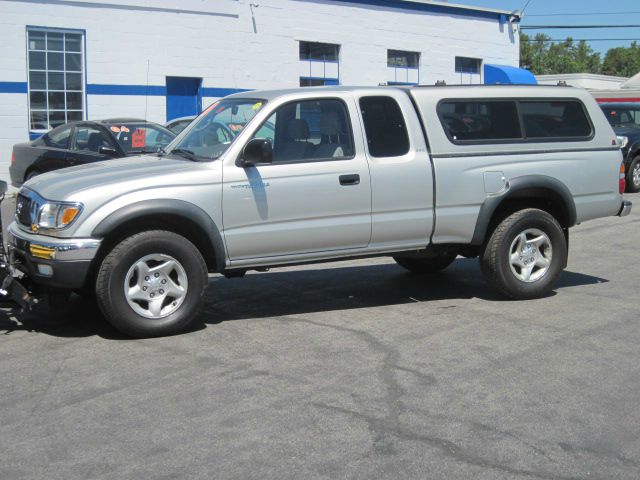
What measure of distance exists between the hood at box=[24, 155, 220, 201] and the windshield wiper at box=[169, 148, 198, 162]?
100 millimetres

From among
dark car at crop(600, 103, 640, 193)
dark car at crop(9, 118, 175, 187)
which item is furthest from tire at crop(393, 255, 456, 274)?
dark car at crop(600, 103, 640, 193)

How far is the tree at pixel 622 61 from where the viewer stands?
108688 mm

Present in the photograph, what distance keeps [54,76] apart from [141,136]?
6739mm

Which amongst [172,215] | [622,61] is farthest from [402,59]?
[622,61]

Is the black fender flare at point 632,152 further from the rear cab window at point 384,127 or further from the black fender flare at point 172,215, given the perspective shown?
the black fender flare at point 172,215

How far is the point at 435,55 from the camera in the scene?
88.6ft

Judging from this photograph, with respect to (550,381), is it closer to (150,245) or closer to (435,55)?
(150,245)

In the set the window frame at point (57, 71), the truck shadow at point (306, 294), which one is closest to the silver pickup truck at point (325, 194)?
the truck shadow at point (306, 294)

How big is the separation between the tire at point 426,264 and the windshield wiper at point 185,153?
2930 mm

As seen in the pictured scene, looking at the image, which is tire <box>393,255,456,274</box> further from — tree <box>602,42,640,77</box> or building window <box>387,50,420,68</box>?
tree <box>602,42,640,77</box>

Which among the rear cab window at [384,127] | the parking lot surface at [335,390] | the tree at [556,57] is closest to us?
the parking lot surface at [335,390]

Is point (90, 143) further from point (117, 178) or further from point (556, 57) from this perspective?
point (556, 57)

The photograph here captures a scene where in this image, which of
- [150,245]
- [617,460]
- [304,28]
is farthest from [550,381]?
[304,28]

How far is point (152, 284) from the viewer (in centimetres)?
672
